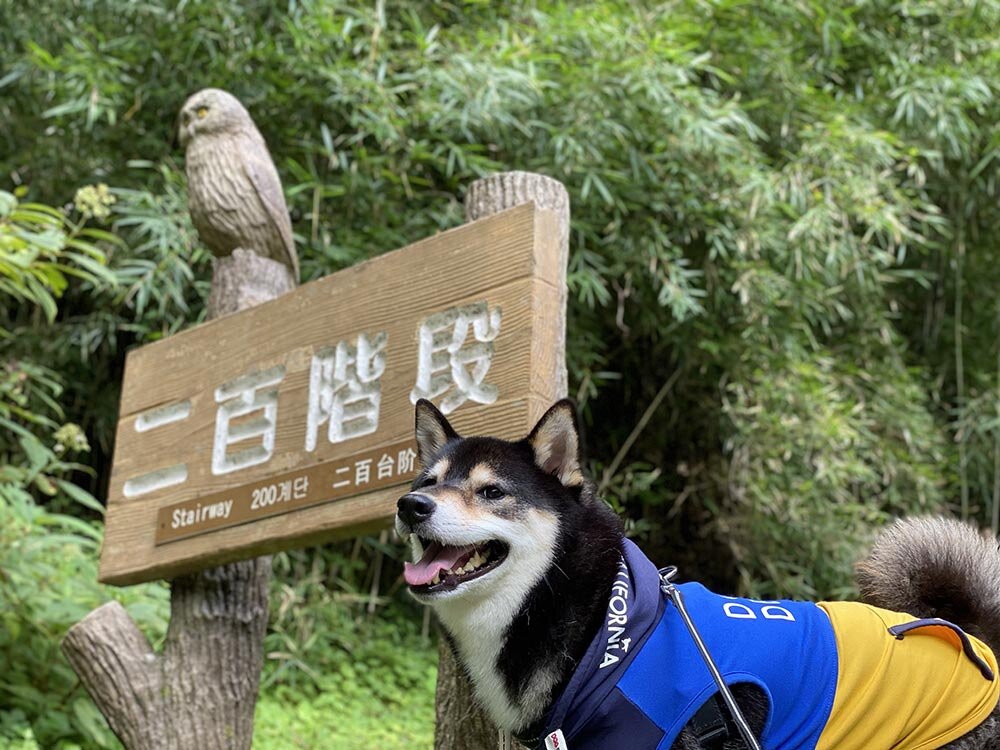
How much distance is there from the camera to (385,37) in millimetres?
5031

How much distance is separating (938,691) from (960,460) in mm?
4323

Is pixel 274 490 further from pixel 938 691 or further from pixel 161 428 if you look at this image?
pixel 938 691

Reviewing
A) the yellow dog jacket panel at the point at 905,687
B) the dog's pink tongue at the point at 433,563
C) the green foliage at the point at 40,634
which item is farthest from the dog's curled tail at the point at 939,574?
the green foliage at the point at 40,634

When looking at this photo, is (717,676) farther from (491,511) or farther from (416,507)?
(416,507)

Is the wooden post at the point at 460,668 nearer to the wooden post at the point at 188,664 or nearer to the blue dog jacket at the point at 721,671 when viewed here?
the blue dog jacket at the point at 721,671

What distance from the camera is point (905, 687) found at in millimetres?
1958

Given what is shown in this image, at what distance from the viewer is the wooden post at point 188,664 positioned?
3.18 m

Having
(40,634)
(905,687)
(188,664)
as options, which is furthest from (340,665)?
(905,687)

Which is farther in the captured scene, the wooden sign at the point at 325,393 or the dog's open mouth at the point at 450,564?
the wooden sign at the point at 325,393

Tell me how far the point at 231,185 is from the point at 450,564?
82.8 inches

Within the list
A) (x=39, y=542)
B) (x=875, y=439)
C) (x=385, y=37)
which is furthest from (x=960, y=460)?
(x=39, y=542)

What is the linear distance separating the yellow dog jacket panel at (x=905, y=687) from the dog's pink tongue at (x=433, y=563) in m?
0.74

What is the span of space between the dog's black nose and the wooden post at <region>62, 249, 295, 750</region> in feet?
4.96

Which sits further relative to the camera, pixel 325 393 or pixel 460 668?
pixel 325 393
